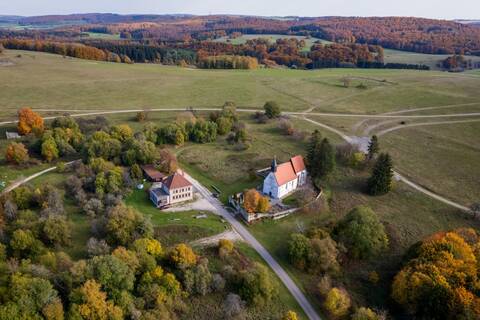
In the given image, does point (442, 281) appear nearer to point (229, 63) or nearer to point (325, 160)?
point (325, 160)

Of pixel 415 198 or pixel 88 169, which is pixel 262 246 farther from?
pixel 88 169

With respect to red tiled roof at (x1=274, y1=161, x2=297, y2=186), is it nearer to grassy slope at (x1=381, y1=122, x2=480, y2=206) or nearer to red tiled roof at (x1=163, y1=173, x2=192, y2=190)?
red tiled roof at (x1=163, y1=173, x2=192, y2=190)

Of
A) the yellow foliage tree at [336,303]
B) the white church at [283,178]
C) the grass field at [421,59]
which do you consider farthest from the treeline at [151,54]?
the yellow foliage tree at [336,303]

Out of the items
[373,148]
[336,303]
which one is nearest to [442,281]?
[336,303]

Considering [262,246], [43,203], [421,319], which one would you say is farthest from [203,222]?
[421,319]

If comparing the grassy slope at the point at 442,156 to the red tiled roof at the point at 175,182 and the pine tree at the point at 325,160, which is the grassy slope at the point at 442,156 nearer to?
the pine tree at the point at 325,160

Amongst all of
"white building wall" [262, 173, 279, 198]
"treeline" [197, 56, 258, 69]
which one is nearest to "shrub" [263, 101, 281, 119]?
"white building wall" [262, 173, 279, 198]
